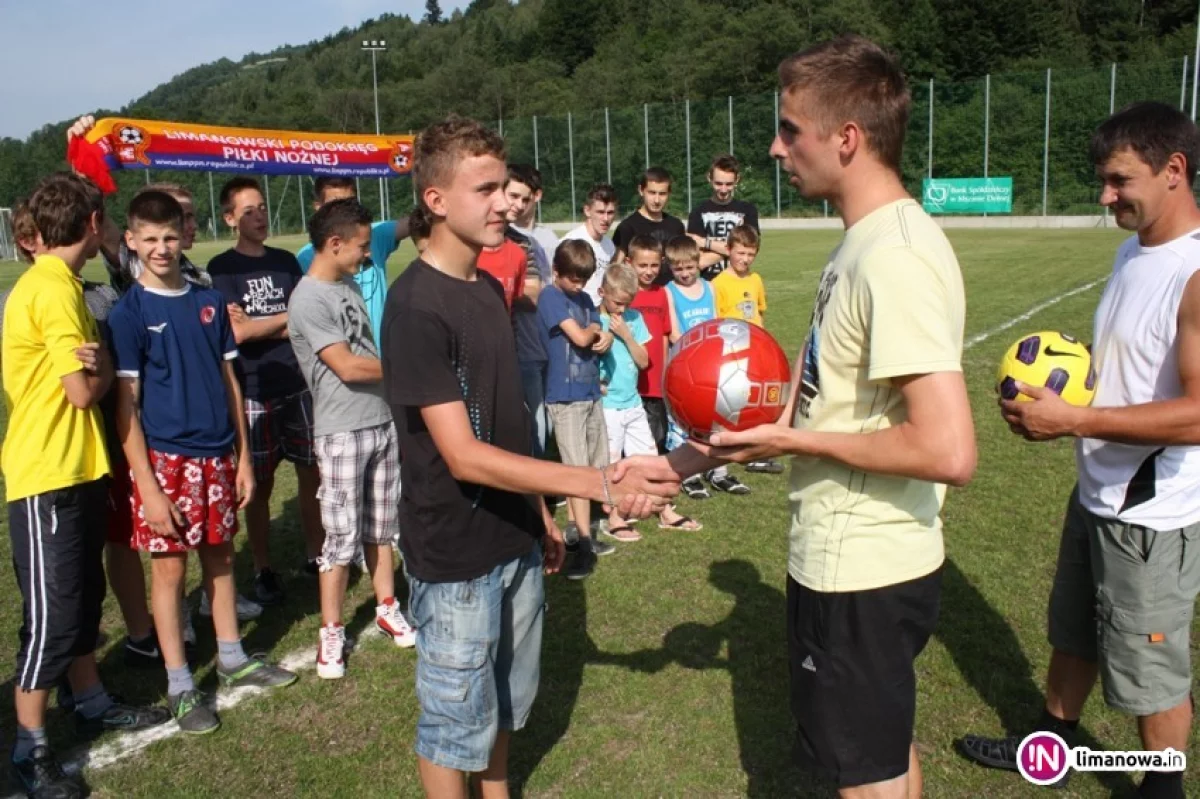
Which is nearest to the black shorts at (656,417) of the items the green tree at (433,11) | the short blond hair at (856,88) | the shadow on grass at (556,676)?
the shadow on grass at (556,676)

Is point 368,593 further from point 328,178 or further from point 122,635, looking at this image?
point 328,178

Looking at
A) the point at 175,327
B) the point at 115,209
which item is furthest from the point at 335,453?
the point at 115,209

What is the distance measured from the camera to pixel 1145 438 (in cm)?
292

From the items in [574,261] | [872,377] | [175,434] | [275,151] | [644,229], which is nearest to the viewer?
[872,377]

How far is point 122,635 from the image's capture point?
5.07m

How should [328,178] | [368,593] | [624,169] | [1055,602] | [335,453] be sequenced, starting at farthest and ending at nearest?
[624,169]
[328,178]
[368,593]
[335,453]
[1055,602]

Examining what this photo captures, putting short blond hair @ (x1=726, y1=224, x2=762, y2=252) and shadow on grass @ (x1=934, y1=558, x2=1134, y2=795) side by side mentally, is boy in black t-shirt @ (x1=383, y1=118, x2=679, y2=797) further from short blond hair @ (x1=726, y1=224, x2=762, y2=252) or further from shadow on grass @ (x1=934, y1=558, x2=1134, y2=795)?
short blond hair @ (x1=726, y1=224, x2=762, y2=252)

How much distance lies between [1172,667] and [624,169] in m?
44.0

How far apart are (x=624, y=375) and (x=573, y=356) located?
0.76 metres

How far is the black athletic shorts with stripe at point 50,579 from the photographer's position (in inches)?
144

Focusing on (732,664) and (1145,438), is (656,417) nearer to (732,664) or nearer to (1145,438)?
(732,664)

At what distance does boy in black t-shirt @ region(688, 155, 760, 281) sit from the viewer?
29.3ft

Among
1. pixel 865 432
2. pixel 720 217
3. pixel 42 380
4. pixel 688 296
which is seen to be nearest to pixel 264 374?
pixel 42 380

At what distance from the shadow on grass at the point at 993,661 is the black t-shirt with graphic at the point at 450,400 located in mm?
2424
